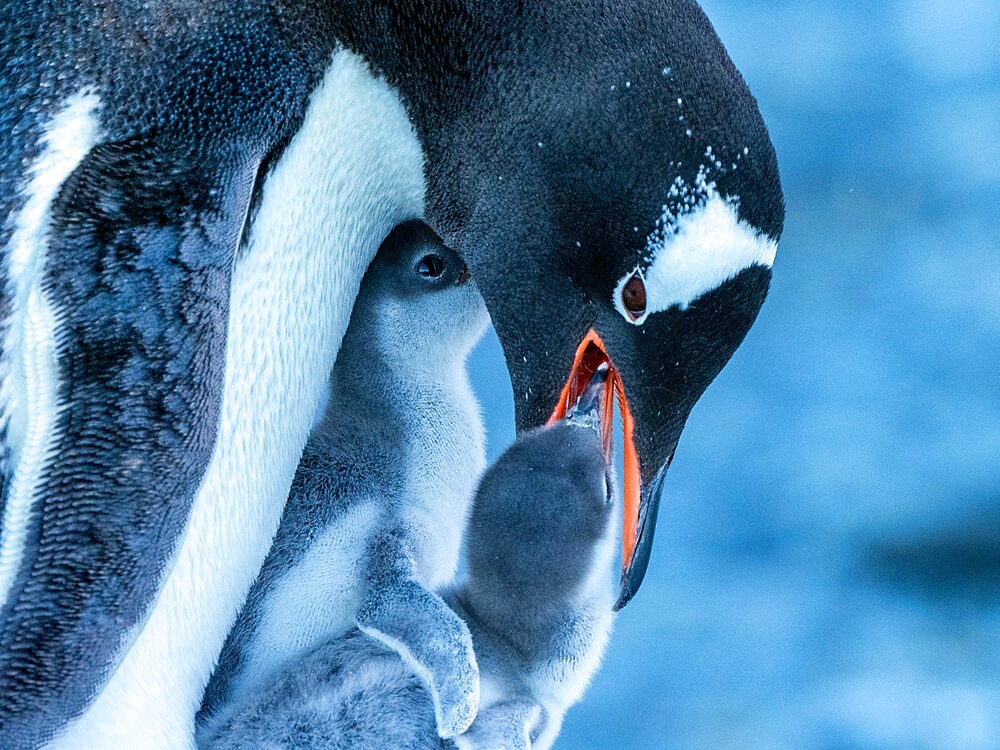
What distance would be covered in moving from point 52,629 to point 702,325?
0.53 m

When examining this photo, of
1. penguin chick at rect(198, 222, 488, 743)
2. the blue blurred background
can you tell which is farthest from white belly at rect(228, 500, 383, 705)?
the blue blurred background

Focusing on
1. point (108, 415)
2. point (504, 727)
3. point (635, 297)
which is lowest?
point (504, 727)

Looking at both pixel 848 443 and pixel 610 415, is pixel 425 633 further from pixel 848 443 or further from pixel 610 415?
pixel 848 443

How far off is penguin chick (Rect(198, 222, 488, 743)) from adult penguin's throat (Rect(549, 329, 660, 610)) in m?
0.14

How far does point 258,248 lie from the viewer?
107cm

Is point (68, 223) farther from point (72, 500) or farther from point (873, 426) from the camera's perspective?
point (873, 426)

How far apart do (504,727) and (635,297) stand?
350mm

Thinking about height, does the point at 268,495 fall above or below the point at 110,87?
below

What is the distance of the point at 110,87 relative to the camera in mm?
979

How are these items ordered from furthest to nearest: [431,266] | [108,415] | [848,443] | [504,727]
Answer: [848,443]
[431,266]
[504,727]
[108,415]

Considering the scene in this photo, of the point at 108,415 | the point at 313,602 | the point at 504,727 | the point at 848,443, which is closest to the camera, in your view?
the point at 108,415

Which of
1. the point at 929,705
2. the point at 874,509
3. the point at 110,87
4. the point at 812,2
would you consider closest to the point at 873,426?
the point at 874,509

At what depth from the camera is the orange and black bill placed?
3.62 feet

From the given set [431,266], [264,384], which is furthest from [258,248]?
[431,266]
